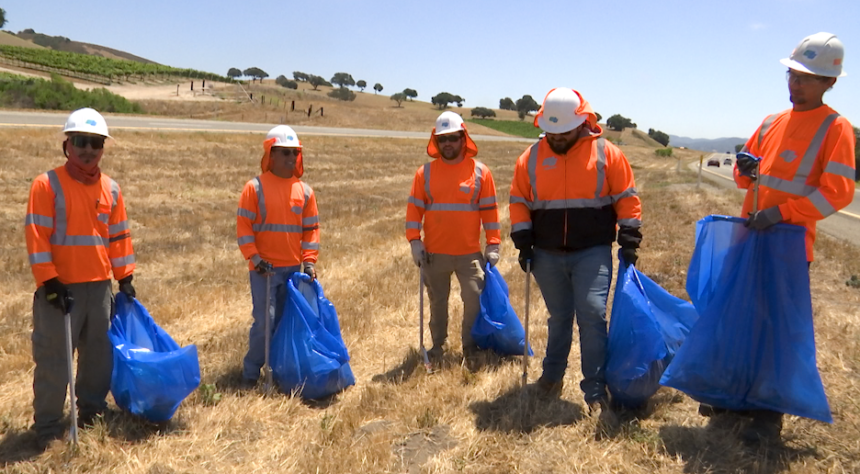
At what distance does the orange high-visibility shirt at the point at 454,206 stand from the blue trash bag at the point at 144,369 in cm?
199

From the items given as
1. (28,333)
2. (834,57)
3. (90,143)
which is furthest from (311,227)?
(834,57)

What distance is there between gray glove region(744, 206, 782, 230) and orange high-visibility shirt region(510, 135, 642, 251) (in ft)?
2.20

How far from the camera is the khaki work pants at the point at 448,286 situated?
530cm

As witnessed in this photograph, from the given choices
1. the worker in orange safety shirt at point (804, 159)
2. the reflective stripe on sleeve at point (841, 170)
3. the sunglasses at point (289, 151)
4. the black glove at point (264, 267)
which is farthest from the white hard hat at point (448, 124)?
the reflective stripe on sleeve at point (841, 170)

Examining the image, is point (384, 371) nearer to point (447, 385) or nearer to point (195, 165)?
point (447, 385)

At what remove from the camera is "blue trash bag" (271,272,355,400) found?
471 cm

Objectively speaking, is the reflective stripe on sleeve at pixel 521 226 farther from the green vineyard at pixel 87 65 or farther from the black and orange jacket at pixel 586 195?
the green vineyard at pixel 87 65

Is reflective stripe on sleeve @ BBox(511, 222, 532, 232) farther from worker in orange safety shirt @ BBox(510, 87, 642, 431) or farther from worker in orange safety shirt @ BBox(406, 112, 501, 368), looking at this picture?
worker in orange safety shirt @ BBox(406, 112, 501, 368)

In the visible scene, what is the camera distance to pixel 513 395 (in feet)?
15.0

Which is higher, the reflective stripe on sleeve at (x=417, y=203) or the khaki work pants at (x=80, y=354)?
the reflective stripe on sleeve at (x=417, y=203)

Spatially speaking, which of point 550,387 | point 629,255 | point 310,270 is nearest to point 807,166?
point 629,255

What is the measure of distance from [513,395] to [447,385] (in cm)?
52

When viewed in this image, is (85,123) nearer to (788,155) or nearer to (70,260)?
(70,260)

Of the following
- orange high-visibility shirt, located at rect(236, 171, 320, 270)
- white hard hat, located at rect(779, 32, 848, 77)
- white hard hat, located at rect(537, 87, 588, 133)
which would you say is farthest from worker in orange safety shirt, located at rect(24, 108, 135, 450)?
white hard hat, located at rect(779, 32, 848, 77)
